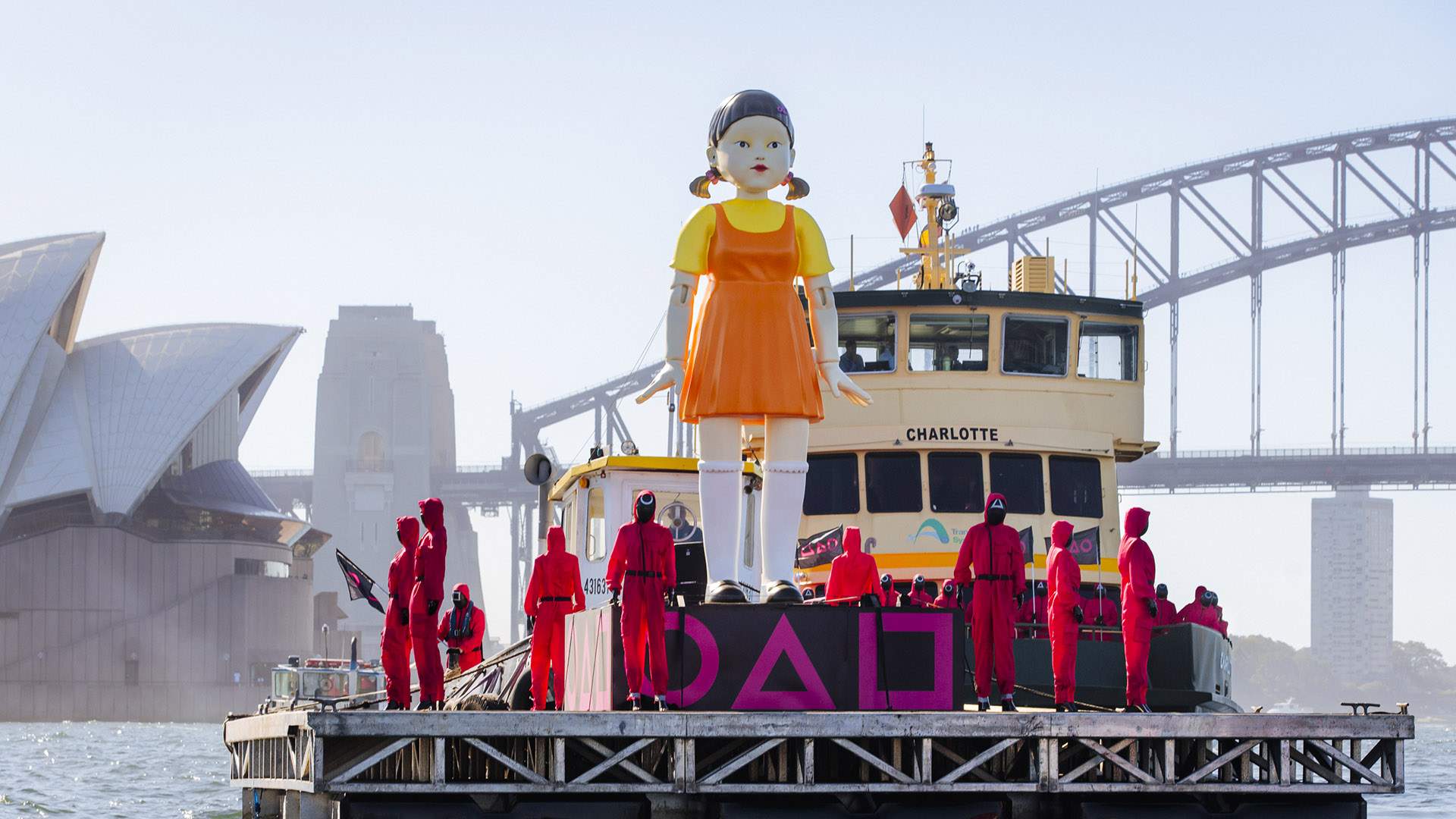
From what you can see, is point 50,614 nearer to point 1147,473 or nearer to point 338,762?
point 1147,473

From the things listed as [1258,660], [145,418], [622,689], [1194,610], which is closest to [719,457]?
[622,689]

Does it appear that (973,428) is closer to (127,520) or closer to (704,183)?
(704,183)

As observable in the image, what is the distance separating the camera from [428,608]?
40.9ft

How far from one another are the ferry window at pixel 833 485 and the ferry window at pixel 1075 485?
7.12 feet

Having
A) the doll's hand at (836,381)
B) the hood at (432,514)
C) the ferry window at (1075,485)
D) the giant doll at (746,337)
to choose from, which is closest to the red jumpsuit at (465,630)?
the hood at (432,514)

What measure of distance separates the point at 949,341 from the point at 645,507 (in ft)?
36.4

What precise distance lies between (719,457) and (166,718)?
99.5 metres

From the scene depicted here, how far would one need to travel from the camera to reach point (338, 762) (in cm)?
1094

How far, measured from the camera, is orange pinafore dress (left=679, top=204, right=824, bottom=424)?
1330 cm

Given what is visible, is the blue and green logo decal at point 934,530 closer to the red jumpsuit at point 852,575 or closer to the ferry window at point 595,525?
the ferry window at point 595,525

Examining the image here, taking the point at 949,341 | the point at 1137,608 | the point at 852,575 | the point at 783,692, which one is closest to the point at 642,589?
the point at 783,692

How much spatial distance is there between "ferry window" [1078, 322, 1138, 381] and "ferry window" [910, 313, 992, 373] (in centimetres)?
117

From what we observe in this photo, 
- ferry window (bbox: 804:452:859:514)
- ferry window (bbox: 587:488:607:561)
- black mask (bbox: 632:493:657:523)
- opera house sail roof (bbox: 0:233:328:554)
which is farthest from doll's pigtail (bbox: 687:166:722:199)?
opera house sail roof (bbox: 0:233:328:554)

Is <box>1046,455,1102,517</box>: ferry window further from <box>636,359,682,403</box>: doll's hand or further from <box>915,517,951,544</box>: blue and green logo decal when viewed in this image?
<box>636,359,682,403</box>: doll's hand
